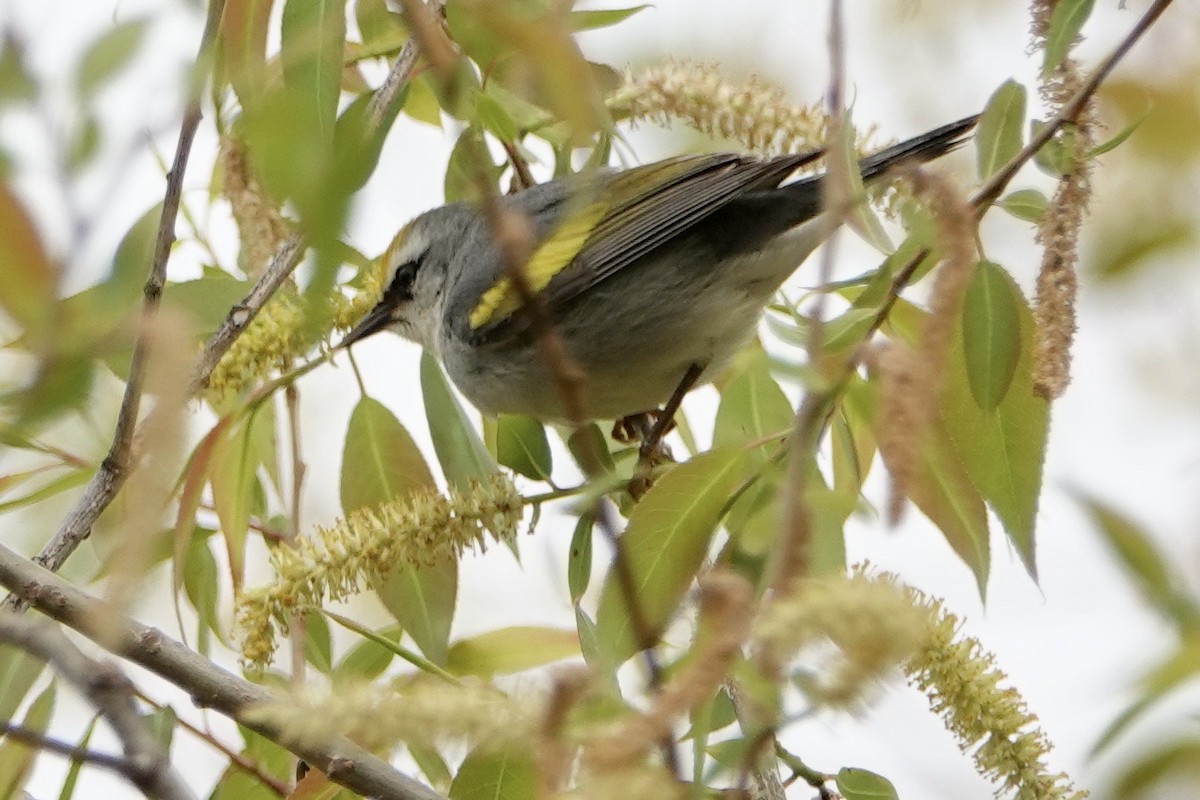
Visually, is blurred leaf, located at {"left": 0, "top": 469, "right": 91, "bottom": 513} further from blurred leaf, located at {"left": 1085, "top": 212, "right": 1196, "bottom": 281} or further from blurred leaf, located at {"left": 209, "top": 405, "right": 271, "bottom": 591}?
blurred leaf, located at {"left": 1085, "top": 212, "right": 1196, "bottom": 281}

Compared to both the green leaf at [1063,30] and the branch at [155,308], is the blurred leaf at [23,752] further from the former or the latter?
the green leaf at [1063,30]

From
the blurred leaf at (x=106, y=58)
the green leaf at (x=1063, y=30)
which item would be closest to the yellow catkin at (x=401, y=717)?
the blurred leaf at (x=106, y=58)

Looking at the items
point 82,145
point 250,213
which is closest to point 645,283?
point 250,213

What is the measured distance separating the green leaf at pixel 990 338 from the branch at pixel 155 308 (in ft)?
2.22

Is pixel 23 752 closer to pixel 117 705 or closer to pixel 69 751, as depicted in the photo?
pixel 69 751

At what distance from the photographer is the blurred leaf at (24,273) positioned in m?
0.89

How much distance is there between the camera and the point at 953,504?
164cm

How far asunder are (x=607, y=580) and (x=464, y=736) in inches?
28.0

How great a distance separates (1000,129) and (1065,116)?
0.22m

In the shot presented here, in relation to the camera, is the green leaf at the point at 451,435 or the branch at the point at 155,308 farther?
the green leaf at the point at 451,435

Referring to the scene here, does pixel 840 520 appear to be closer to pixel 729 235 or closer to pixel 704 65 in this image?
pixel 704 65

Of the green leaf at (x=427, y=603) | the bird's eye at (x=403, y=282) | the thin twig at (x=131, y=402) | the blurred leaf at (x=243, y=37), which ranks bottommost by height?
the green leaf at (x=427, y=603)

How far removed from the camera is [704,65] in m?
2.01

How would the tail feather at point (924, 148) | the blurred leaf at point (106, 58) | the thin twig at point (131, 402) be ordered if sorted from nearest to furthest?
the blurred leaf at point (106, 58) < the thin twig at point (131, 402) < the tail feather at point (924, 148)
